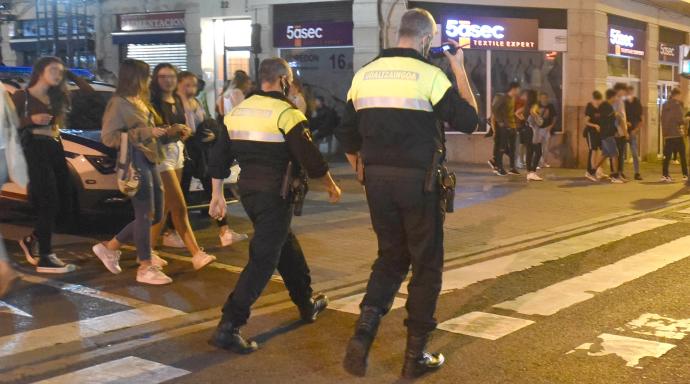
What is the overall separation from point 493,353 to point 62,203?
4.41m

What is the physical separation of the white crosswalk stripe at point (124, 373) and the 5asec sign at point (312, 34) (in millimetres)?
12878

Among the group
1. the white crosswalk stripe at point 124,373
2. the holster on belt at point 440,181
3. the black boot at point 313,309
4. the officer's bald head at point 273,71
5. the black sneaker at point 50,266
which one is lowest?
the white crosswalk stripe at point 124,373

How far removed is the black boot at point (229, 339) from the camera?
5.62m

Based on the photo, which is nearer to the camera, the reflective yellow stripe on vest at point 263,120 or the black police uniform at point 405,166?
the black police uniform at point 405,166

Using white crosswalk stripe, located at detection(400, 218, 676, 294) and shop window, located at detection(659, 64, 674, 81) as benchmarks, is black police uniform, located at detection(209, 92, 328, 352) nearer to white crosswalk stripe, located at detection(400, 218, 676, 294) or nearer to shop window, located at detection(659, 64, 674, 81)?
white crosswalk stripe, located at detection(400, 218, 676, 294)

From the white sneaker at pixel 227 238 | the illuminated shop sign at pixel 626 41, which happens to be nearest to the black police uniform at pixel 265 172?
the white sneaker at pixel 227 238

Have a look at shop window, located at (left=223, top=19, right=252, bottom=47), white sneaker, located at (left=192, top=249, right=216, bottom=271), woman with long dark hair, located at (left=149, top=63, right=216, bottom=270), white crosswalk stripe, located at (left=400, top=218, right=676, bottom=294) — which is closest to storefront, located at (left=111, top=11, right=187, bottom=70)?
shop window, located at (left=223, top=19, right=252, bottom=47)

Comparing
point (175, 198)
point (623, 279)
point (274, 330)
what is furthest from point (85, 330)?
point (623, 279)

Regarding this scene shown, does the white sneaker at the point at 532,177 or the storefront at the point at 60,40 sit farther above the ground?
the storefront at the point at 60,40

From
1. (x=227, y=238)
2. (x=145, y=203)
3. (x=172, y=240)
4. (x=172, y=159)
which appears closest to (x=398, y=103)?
(x=145, y=203)

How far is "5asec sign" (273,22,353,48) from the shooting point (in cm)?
1766

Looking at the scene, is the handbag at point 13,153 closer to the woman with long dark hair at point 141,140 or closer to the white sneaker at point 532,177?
the woman with long dark hair at point 141,140

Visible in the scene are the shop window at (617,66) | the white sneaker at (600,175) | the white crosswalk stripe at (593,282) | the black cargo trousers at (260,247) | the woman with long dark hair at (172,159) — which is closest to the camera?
the black cargo trousers at (260,247)

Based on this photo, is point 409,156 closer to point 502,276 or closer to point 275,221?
point 275,221
